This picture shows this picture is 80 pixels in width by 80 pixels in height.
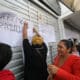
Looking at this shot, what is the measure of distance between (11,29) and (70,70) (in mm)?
1051

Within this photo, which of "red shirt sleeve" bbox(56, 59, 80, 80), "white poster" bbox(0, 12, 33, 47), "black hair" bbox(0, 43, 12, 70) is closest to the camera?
"black hair" bbox(0, 43, 12, 70)

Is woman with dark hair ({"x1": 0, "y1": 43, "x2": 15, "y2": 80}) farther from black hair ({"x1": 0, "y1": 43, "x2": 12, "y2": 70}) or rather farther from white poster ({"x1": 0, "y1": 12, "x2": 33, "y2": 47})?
white poster ({"x1": 0, "y1": 12, "x2": 33, "y2": 47})

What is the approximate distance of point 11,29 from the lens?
294 cm

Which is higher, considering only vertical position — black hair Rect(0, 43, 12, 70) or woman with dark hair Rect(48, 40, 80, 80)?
black hair Rect(0, 43, 12, 70)

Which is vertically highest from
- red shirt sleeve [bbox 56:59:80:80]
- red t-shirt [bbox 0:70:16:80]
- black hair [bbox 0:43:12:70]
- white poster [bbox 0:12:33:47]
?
white poster [bbox 0:12:33:47]

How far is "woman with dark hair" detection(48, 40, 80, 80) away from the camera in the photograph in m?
2.49

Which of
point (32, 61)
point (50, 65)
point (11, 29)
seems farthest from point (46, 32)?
point (50, 65)

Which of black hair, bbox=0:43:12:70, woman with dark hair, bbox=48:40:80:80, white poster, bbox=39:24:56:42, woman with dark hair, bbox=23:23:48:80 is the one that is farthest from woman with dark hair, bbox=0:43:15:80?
white poster, bbox=39:24:56:42

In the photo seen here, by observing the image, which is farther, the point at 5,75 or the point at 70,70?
the point at 70,70

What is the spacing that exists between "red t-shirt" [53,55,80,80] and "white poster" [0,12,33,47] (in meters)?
0.84

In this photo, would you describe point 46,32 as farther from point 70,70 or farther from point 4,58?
point 4,58

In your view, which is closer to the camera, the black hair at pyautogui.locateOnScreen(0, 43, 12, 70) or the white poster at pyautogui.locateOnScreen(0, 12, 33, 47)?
the black hair at pyautogui.locateOnScreen(0, 43, 12, 70)

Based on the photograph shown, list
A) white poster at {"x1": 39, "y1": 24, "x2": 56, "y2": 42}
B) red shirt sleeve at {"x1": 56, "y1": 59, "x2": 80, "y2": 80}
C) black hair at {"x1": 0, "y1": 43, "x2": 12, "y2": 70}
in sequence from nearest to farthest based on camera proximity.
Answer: black hair at {"x1": 0, "y1": 43, "x2": 12, "y2": 70}
red shirt sleeve at {"x1": 56, "y1": 59, "x2": 80, "y2": 80}
white poster at {"x1": 39, "y1": 24, "x2": 56, "y2": 42}

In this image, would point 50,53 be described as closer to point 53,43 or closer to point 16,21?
point 53,43
